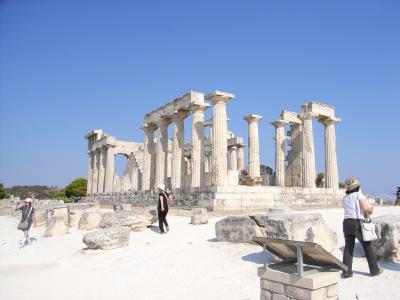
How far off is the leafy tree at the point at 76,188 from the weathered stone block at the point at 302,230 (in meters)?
61.4

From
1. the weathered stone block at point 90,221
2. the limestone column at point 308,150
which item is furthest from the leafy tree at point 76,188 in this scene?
the weathered stone block at point 90,221

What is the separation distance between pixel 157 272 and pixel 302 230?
3.08 meters

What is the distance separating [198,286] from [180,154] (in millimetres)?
20844

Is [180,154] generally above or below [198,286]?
above

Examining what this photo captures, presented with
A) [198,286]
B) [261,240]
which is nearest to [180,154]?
[198,286]

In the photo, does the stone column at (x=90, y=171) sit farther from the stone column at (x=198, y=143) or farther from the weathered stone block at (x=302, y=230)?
the weathered stone block at (x=302, y=230)

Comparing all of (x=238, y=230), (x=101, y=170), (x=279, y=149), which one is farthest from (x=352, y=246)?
(x=101, y=170)

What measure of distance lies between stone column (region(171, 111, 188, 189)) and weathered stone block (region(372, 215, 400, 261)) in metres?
20.5

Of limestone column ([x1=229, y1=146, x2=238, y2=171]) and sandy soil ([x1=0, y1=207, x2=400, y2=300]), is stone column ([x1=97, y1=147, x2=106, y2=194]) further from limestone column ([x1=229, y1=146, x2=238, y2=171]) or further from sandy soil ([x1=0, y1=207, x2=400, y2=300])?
sandy soil ([x1=0, y1=207, x2=400, y2=300])

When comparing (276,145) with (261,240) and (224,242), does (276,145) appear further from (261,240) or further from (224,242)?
(261,240)

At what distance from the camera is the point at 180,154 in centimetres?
2755

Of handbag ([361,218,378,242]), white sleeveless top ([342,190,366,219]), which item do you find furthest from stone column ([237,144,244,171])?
handbag ([361,218,378,242])

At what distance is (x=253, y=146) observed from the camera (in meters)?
30.6

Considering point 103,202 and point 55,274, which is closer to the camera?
point 55,274
